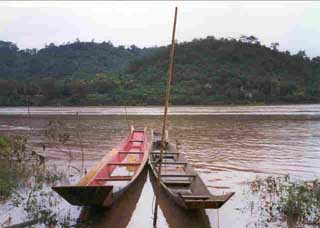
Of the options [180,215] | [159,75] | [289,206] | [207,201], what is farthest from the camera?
[159,75]

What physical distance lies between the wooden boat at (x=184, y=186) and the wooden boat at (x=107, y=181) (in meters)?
0.63

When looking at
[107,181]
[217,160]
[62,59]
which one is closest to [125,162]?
[107,181]

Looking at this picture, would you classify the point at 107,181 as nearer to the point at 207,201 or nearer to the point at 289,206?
the point at 207,201

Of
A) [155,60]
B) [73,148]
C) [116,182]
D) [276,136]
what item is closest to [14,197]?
[116,182]

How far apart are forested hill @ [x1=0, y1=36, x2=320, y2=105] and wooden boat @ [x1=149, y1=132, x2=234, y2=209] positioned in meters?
46.2

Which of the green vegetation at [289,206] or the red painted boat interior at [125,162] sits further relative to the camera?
the red painted boat interior at [125,162]

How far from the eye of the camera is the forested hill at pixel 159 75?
223 feet

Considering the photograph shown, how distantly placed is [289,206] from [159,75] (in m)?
71.3

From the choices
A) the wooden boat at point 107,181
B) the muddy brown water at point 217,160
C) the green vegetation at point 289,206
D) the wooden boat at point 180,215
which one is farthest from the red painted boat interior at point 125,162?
the green vegetation at point 289,206

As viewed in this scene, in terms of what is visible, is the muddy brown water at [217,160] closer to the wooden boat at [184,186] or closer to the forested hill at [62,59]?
the wooden boat at [184,186]

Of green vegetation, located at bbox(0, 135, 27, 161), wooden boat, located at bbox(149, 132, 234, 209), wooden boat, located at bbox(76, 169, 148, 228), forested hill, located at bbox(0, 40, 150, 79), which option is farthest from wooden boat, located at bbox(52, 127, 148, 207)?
forested hill, located at bbox(0, 40, 150, 79)

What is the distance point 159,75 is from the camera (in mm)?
78750

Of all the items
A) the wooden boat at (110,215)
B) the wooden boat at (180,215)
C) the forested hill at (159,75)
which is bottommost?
the wooden boat at (110,215)

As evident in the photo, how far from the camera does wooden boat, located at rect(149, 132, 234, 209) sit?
682cm
